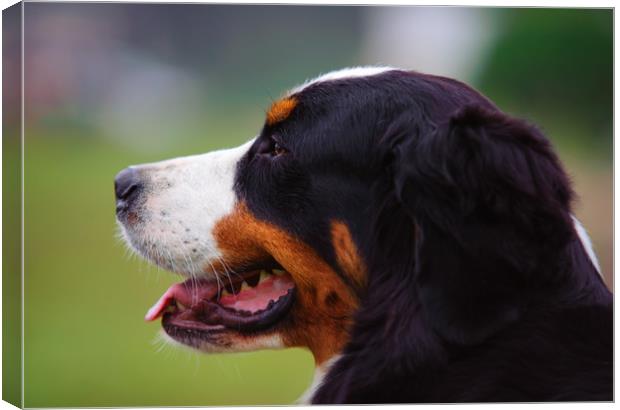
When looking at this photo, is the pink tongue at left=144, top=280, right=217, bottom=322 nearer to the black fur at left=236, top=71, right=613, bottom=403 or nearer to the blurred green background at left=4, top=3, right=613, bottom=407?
the blurred green background at left=4, top=3, right=613, bottom=407

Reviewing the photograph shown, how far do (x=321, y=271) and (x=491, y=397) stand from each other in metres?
0.71

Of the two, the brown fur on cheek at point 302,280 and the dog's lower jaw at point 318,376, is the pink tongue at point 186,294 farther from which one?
the dog's lower jaw at point 318,376

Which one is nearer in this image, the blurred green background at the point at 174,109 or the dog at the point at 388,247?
the dog at the point at 388,247

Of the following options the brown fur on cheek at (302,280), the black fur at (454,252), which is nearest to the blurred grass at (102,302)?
the brown fur on cheek at (302,280)

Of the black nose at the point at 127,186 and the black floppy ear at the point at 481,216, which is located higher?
the black floppy ear at the point at 481,216

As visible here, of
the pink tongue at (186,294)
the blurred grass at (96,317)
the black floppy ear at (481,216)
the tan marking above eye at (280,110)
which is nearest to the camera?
the black floppy ear at (481,216)

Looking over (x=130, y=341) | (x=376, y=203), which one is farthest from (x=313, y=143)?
(x=130, y=341)

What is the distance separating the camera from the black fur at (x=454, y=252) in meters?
3.20

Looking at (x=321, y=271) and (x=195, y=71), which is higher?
(x=195, y=71)

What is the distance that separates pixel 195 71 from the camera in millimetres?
4812

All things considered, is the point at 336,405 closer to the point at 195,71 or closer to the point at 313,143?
the point at 313,143

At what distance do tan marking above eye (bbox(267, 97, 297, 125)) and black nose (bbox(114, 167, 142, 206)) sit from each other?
1.85ft

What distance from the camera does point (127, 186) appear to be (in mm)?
3977

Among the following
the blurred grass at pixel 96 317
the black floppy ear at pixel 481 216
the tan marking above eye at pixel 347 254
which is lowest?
the blurred grass at pixel 96 317
